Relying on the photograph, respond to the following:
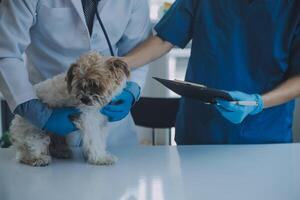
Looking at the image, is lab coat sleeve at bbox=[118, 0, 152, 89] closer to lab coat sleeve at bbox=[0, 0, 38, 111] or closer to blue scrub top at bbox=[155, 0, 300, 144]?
blue scrub top at bbox=[155, 0, 300, 144]

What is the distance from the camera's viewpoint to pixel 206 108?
154 centimetres

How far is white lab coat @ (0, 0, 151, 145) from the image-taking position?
4.19 feet

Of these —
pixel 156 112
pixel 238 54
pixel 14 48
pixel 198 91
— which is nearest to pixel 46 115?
pixel 14 48

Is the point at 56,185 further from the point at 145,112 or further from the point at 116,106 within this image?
the point at 145,112

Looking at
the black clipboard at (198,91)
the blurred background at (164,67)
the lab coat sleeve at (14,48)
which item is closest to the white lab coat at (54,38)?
the lab coat sleeve at (14,48)

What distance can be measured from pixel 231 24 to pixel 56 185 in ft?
2.78

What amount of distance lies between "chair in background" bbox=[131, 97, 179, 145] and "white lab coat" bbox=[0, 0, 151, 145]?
92cm

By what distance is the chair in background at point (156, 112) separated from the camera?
2.57 meters

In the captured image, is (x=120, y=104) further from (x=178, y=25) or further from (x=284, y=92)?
(x=284, y=92)

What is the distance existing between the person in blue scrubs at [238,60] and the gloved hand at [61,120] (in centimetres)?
38

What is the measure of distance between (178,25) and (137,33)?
17 cm

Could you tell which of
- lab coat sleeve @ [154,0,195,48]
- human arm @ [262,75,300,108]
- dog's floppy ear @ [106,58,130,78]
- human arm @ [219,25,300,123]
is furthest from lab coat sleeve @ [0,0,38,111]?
human arm @ [262,75,300,108]

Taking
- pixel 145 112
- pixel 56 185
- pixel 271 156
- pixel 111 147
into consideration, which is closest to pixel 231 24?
pixel 271 156

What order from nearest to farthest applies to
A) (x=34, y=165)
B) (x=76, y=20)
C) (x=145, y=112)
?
(x=34, y=165)
(x=76, y=20)
(x=145, y=112)
